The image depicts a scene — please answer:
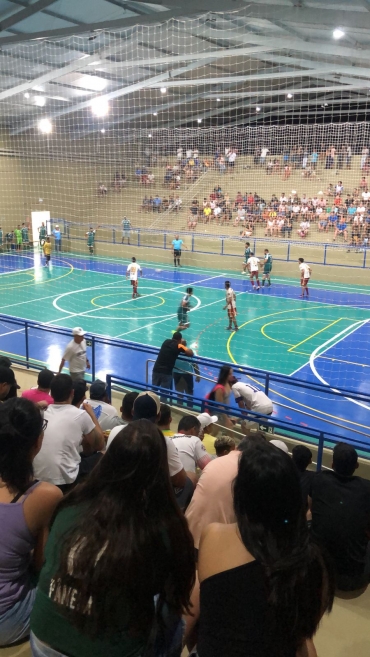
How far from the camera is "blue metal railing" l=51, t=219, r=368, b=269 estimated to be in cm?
2238

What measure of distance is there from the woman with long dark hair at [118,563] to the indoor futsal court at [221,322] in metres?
5.35

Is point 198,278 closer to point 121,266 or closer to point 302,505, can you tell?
point 121,266

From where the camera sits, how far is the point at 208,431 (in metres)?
6.12

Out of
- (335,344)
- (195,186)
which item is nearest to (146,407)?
(335,344)

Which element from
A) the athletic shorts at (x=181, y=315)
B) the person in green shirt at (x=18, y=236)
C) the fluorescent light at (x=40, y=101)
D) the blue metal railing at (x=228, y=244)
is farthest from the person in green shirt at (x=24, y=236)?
the athletic shorts at (x=181, y=315)

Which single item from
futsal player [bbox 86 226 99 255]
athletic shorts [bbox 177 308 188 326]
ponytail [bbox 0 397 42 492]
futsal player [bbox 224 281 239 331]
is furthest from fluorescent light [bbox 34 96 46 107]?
ponytail [bbox 0 397 42 492]

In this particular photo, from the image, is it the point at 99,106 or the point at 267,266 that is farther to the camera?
the point at 99,106

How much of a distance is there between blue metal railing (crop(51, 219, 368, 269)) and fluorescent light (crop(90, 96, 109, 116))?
5706 millimetres

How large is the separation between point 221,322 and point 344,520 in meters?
12.5

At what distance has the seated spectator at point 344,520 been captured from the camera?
355 cm

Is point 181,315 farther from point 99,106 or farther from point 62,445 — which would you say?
point 99,106

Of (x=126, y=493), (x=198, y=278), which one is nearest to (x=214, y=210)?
(x=198, y=278)

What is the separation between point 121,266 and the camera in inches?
1032

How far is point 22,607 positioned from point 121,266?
24.1 meters
